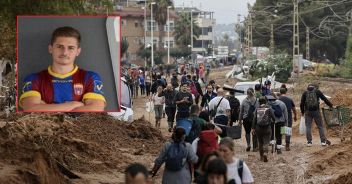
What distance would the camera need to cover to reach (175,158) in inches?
451

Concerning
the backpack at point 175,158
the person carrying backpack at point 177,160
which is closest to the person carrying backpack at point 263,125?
the person carrying backpack at point 177,160

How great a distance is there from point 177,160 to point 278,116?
31.4 feet

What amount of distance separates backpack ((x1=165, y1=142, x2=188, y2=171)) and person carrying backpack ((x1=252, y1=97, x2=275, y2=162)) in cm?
778

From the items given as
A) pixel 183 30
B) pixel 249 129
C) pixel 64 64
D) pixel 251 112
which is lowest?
pixel 249 129

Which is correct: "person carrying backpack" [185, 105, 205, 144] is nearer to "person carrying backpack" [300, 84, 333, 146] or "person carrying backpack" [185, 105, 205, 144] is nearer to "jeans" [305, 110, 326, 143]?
"person carrying backpack" [300, 84, 333, 146]

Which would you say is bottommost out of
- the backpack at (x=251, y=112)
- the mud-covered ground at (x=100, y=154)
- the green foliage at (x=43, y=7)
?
the mud-covered ground at (x=100, y=154)

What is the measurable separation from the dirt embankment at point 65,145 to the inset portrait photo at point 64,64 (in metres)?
0.98

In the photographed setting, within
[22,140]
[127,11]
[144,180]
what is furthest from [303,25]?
[144,180]

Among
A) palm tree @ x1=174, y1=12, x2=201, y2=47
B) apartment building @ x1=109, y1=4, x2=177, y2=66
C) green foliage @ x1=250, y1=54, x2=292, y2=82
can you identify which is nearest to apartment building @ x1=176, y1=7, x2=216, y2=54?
palm tree @ x1=174, y1=12, x2=201, y2=47

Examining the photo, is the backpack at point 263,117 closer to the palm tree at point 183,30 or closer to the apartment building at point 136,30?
the apartment building at point 136,30

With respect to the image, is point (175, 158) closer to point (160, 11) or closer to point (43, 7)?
point (43, 7)

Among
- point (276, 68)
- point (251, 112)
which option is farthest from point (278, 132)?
point (276, 68)

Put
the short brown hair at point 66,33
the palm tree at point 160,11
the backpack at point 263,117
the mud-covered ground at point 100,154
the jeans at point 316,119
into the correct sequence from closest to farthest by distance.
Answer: the mud-covered ground at point 100,154
the short brown hair at point 66,33
the backpack at point 263,117
the jeans at point 316,119
the palm tree at point 160,11

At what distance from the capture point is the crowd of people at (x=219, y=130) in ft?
32.2
